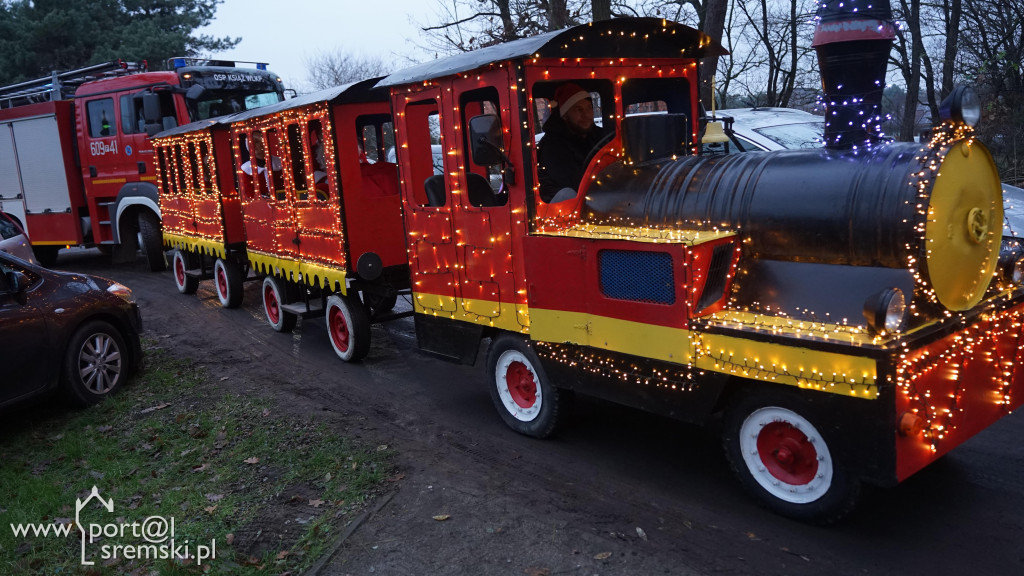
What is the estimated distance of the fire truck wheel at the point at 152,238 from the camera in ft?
46.2

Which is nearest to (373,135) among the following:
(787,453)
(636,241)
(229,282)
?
A: (229,282)

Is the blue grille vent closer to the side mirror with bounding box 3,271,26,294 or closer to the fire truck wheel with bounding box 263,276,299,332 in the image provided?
the side mirror with bounding box 3,271,26,294

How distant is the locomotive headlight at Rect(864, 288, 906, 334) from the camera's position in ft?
11.7

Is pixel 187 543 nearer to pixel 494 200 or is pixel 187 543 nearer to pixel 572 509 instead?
pixel 572 509

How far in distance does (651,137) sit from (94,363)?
17.3ft

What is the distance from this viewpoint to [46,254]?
16938 millimetres

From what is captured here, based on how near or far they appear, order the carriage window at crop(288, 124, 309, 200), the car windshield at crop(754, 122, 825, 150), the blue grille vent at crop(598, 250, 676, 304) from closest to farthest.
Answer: the blue grille vent at crop(598, 250, 676, 304)
the carriage window at crop(288, 124, 309, 200)
the car windshield at crop(754, 122, 825, 150)

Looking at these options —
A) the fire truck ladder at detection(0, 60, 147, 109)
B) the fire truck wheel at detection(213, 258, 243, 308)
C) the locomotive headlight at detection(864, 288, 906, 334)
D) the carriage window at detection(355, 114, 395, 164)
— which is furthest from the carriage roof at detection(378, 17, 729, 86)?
the fire truck ladder at detection(0, 60, 147, 109)

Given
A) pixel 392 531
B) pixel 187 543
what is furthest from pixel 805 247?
pixel 187 543

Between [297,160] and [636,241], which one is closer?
[636,241]

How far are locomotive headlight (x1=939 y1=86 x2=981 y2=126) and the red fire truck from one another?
12077mm

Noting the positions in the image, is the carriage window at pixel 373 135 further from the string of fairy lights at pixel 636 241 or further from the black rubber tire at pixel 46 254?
the black rubber tire at pixel 46 254

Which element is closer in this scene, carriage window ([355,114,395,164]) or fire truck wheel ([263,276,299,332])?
carriage window ([355,114,395,164])

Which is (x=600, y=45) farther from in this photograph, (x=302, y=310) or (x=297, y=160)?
(x=302, y=310)
